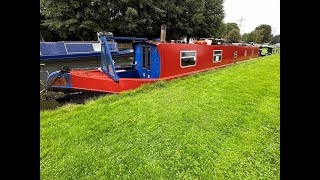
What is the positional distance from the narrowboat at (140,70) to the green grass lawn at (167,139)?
5.38ft

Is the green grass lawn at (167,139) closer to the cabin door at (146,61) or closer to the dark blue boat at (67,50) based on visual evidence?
the cabin door at (146,61)

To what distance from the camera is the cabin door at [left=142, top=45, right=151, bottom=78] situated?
7.43 m

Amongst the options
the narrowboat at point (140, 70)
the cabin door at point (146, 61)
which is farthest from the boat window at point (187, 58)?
the cabin door at point (146, 61)

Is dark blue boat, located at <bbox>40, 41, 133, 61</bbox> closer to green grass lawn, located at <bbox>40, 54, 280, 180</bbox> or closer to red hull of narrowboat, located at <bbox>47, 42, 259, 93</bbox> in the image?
red hull of narrowboat, located at <bbox>47, 42, 259, 93</bbox>

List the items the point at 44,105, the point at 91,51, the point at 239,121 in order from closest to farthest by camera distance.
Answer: the point at 239,121 < the point at 44,105 < the point at 91,51

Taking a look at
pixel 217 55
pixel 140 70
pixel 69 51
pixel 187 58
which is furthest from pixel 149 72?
pixel 69 51

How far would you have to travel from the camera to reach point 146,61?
765cm

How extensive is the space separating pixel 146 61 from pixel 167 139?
4.97 m

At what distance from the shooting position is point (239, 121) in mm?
3645

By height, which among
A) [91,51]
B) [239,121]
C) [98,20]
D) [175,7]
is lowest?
[239,121]
